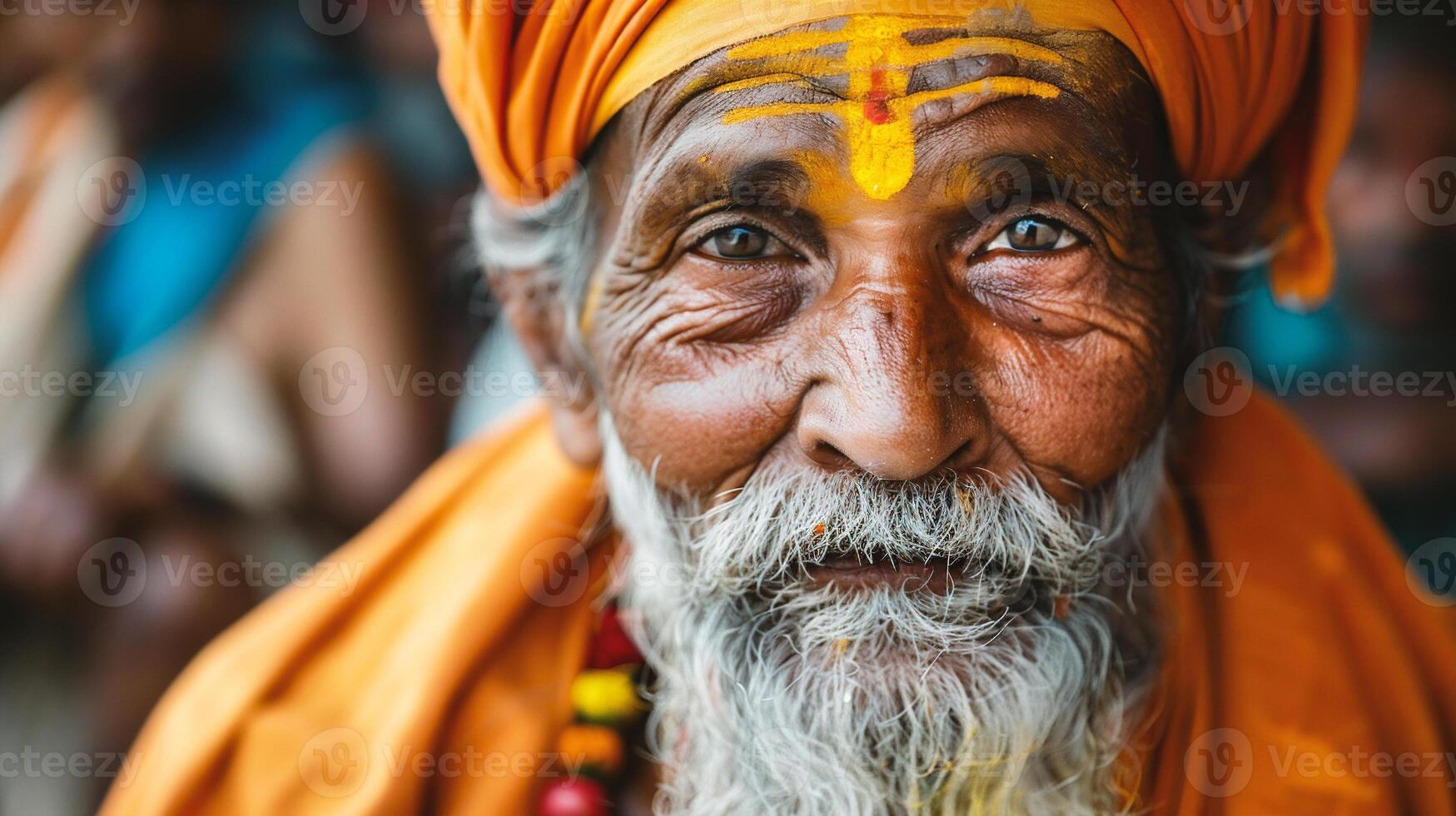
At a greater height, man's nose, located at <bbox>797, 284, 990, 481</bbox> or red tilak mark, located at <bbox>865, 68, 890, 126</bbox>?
red tilak mark, located at <bbox>865, 68, 890, 126</bbox>

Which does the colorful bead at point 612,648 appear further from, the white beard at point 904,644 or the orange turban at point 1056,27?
the orange turban at point 1056,27

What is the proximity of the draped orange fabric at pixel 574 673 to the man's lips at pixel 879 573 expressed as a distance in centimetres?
53

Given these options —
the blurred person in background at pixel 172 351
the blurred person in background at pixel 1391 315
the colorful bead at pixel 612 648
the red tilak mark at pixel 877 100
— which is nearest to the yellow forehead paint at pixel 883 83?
the red tilak mark at pixel 877 100

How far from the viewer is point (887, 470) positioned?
4.38 ft

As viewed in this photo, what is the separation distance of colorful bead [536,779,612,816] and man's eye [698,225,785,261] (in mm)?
850

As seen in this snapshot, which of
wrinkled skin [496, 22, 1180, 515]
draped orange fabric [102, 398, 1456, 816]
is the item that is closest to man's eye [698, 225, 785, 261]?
wrinkled skin [496, 22, 1180, 515]

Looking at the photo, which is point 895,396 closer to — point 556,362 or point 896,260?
point 896,260

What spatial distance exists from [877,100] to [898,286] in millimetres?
224

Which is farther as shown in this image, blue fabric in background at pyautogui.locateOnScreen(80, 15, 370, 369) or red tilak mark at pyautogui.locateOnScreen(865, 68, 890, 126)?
blue fabric in background at pyautogui.locateOnScreen(80, 15, 370, 369)

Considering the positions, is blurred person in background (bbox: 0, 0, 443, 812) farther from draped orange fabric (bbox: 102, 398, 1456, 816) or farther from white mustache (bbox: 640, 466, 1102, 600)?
white mustache (bbox: 640, 466, 1102, 600)

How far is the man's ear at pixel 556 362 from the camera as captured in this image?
1854mm

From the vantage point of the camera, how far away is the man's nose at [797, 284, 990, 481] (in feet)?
4.34

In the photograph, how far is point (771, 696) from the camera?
59.2 inches

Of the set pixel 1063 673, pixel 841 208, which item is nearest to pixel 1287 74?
pixel 841 208
